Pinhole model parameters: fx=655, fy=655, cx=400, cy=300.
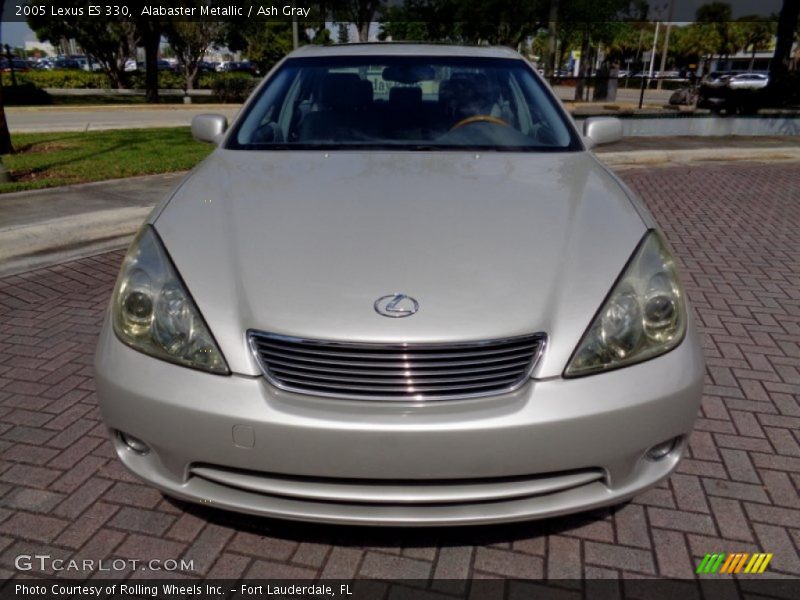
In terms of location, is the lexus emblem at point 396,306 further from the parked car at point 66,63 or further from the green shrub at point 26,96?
the parked car at point 66,63

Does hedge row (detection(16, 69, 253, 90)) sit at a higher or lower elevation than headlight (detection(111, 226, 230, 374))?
lower

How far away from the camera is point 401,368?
1.81 meters

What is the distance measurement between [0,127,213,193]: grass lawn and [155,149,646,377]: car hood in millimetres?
5708

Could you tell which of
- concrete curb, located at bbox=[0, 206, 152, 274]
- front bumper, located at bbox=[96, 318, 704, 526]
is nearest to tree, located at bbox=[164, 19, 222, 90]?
concrete curb, located at bbox=[0, 206, 152, 274]

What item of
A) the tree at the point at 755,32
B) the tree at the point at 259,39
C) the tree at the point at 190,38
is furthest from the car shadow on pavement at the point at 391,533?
the tree at the point at 755,32

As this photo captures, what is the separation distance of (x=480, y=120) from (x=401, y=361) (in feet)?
6.17

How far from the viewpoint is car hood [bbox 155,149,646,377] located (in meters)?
1.87

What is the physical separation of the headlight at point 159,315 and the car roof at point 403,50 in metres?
1.99

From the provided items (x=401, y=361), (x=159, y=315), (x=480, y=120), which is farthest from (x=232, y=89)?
(x=401, y=361)

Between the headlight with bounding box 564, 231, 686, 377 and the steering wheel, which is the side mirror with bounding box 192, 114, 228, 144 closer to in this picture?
the steering wheel

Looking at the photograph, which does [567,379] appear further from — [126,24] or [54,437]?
[126,24]

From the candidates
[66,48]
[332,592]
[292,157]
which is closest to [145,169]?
[292,157]

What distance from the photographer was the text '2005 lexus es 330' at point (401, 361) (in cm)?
179

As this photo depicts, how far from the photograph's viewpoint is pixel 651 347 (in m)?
1.97
